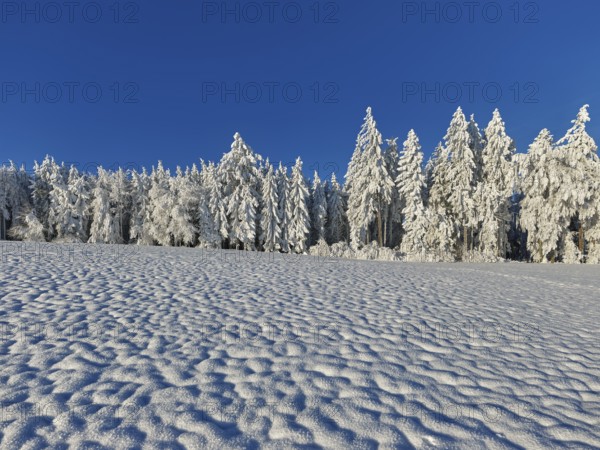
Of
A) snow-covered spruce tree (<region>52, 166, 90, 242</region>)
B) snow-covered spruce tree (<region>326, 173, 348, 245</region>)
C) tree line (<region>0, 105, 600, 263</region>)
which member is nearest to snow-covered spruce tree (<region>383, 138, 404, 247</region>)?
tree line (<region>0, 105, 600, 263</region>)

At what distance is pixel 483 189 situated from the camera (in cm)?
2948

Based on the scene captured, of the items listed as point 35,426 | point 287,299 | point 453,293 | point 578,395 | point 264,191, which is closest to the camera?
point 35,426

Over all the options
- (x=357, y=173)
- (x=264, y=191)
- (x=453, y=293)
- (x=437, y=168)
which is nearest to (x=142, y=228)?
(x=264, y=191)

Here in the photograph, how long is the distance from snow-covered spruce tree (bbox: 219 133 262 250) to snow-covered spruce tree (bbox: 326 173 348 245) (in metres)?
11.7

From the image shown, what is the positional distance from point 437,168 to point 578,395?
3227 cm

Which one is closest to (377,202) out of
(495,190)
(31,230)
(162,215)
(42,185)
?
(495,190)

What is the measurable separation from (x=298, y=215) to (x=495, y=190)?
1883 cm

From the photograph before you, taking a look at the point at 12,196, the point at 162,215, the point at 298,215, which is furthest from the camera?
the point at 12,196

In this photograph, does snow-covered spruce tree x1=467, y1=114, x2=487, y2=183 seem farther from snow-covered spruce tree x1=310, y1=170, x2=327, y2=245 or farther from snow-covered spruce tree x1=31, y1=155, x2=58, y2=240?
snow-covered spruce tree x1=31, y1=155, x2=58, y2=240

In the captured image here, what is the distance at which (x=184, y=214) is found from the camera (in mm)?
36594

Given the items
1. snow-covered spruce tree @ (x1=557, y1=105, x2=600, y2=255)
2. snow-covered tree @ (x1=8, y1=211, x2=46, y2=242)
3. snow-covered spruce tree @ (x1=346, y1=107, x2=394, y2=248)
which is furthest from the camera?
snow-covered tree @ (x1=8, y1=211, x2=46, y2=242)

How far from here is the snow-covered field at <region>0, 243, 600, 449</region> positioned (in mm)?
3057

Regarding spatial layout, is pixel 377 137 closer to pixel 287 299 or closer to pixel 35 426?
pixel 287 299

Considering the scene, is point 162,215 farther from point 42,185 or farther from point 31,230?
point 42,185
